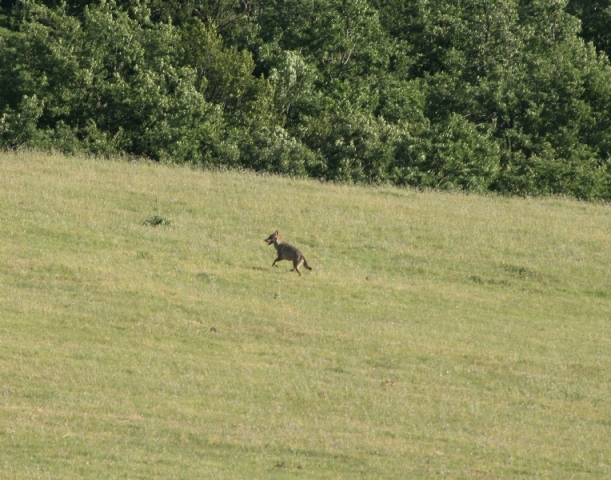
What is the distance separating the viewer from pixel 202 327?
28609 mm

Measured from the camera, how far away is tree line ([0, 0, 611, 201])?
5819cm

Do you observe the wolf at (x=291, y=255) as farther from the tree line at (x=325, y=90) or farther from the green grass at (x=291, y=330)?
the tree line at (x=325, y=90)

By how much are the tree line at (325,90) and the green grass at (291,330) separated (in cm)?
1102

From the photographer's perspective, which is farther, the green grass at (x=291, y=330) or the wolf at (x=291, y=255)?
the wolf at (x=291, y=255)

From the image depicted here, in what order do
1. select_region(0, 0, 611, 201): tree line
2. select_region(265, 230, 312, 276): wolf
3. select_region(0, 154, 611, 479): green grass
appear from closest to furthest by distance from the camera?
select_region(0, 154, 611, 479): green grass < select_region(265, 230, 312, 276): wolf < select_region(0, 0, 611, 201): tree line

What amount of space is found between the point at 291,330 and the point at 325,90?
39.3m

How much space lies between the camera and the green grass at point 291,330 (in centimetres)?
2044

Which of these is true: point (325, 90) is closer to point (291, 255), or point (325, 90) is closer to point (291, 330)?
point (291, 255)

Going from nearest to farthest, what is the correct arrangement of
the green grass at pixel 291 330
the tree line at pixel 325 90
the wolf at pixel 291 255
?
the green grass at pixel 291 330
the wolf at pixel 291 255
the tree line at pixel 325 90

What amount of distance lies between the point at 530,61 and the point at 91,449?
169 feet

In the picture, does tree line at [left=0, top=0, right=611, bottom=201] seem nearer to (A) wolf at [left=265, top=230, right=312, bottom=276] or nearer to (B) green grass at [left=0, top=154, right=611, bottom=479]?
(B) green grass at [left=0, top=154, right=611, bottom=479]

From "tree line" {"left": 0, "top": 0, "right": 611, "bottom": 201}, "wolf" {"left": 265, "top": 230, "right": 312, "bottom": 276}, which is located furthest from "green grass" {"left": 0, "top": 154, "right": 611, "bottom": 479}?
"tree line" {"left": 0, "top": 0, "right": 611, "bottom": 201}

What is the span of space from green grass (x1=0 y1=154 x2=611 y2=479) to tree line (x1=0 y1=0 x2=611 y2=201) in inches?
434

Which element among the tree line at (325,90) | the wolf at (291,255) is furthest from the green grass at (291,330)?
the tree line at (325,90)
